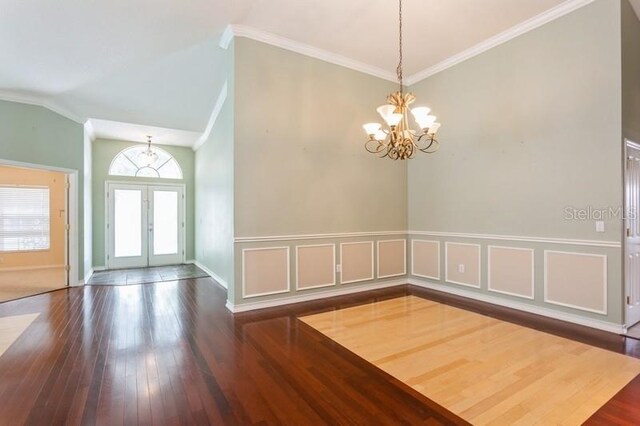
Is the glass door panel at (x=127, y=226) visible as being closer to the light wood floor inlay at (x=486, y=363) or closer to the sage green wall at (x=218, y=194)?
the sage green wall at (x=218, y=194)

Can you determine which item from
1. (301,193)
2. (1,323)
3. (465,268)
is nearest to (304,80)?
(301,193)

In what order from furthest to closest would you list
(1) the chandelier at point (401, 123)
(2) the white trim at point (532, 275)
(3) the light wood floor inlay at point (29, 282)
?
(3) the light wood floor inlay at point (29, 282)
(2) the white trim at point (532, 275)
(1) the chandelier at point (401, 123)

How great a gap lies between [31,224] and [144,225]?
7.28 feet

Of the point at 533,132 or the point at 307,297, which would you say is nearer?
the point at 533,132

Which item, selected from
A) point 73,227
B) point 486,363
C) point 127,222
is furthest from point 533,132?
point 127,222

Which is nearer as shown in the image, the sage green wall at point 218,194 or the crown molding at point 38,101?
the sage green wall at point 218,194

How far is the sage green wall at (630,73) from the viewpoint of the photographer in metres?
3.27

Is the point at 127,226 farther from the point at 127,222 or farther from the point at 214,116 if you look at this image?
the point at 214,116

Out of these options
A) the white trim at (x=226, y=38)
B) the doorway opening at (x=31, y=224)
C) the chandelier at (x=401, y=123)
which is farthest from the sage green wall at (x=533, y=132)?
the doorway opening at (x=31, y=224)

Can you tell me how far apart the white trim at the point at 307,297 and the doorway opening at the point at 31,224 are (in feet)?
15.3

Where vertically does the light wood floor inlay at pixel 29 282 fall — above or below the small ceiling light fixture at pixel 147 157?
below

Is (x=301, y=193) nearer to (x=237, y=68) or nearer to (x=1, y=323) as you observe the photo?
(x=237, y=68)

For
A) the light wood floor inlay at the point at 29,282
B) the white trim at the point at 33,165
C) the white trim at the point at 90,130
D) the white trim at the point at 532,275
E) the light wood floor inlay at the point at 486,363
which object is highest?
the white trim at the point at 90,130

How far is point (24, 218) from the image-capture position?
6.81 meters
